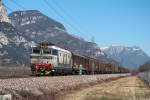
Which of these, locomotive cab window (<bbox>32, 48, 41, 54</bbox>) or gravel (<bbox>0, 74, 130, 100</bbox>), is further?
locomotive cab window (<bbox>32, 48, 41, 54</bbox>)

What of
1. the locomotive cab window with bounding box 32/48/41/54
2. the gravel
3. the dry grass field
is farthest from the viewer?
the locomotive cab window with bounding box 32/48/41/54

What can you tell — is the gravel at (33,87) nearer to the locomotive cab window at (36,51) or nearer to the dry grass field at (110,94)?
the dry grass field at (110,94)

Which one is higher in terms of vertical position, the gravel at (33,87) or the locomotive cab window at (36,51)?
the locomotive cab window at (36,51)

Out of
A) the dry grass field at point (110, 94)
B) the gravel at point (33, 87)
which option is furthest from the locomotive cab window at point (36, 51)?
the dry grass field at point (110, 94)

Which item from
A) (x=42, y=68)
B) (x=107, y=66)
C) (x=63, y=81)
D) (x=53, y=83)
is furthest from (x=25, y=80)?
(x=107, y=66)

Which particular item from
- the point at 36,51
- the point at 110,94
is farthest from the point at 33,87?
the point at 36,51

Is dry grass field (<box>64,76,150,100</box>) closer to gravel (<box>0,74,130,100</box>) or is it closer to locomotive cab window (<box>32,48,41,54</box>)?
gravel (<box>0,74,130,100</box>)

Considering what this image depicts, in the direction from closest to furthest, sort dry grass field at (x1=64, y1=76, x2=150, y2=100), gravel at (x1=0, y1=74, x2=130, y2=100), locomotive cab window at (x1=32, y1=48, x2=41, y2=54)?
gravel at (x1=0, y1=74, x2=130, y2=100), dry grass field at (x1=64, y1=76, x2=150, y2=100), locomotive cab window at (x1=32, y1=48, x2=41, y2=54)

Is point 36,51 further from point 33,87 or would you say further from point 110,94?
point 33,87

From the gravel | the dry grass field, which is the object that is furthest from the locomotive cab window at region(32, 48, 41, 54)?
the dry grass field

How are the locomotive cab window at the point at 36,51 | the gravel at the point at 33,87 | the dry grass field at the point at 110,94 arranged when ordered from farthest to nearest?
1. the locomotive cab window at the point at 36,51
2. the dry grass field at the point at 110,94
3. the gravel at the point at 33,87

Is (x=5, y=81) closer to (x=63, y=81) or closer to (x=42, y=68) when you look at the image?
(x=63, y=81)

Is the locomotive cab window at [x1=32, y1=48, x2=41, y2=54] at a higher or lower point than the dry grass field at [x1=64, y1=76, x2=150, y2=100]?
higher

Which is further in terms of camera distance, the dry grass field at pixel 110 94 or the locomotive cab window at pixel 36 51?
the locomotive cab window at pixel 36 51
